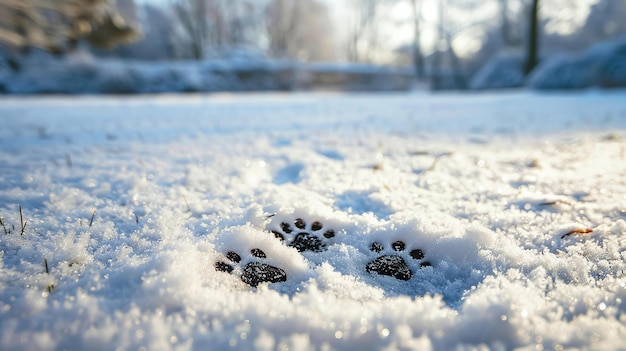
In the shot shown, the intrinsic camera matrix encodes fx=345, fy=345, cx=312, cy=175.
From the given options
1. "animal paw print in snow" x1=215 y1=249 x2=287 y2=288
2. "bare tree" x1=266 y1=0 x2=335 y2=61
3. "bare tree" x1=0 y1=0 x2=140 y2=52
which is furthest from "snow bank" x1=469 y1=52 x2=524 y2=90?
"bare tree" x1=266 y1=0 x2=335 y2=61

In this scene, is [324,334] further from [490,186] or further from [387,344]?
[490,186]

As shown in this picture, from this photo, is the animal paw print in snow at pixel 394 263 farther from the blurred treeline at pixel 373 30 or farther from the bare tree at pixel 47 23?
the blurred treeline at pixel 373 30

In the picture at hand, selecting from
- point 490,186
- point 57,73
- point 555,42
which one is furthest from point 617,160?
point 555,42

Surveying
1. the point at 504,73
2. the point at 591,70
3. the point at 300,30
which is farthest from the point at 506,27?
the point at 300,30

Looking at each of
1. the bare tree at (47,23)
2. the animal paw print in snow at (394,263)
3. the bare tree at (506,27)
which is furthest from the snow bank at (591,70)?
the bare tree at (506,27)

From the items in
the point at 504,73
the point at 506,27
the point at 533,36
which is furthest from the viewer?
the point at 506,27

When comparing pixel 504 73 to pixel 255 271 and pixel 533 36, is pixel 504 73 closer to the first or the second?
pixel 533 36

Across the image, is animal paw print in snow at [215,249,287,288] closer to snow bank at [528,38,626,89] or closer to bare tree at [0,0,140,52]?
bare tree at [0,0,140,52]
